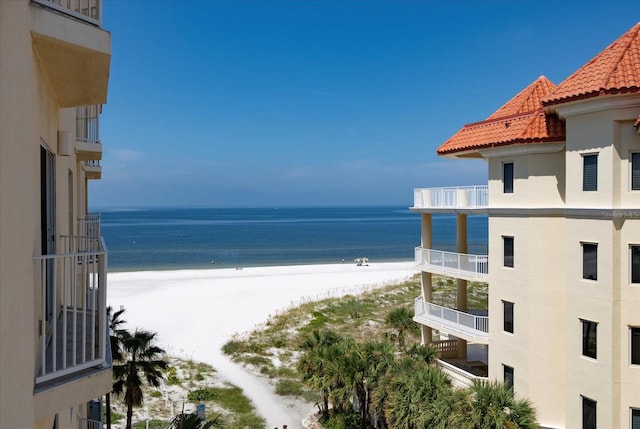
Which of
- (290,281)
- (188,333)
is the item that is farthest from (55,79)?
(290,281)

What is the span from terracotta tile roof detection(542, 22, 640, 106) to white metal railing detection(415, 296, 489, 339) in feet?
29.8

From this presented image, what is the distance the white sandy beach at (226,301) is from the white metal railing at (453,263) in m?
8.64

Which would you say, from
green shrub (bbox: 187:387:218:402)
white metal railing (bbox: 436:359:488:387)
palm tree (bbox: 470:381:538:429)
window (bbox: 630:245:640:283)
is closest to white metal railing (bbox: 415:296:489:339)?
white metal railing (bbox: 436:359:488:387)

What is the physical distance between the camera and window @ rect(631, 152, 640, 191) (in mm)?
15125

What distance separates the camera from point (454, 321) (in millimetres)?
22078

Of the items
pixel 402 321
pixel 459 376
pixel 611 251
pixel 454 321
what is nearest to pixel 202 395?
pixel 402 321

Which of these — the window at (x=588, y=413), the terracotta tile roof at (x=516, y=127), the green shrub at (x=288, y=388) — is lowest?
the green shrub at (x=288, y=388)

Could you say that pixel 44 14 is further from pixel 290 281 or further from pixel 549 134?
pixel 290 281

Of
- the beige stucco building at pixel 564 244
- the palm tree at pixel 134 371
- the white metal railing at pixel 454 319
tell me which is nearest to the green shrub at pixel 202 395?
the palm tree at pixel 134 371

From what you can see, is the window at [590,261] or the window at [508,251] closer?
the window at [590,261]

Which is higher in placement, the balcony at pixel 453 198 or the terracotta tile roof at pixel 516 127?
the terracotta tile roof at pixel 516 127

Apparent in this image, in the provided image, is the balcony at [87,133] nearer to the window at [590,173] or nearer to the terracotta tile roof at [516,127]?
the terracotta tile roof at [516,127]

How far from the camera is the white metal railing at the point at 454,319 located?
20656 mm

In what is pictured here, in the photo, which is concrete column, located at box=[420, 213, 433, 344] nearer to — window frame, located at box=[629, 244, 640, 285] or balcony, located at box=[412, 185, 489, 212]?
balcony, located at box=[412, 185, 489, 212]
